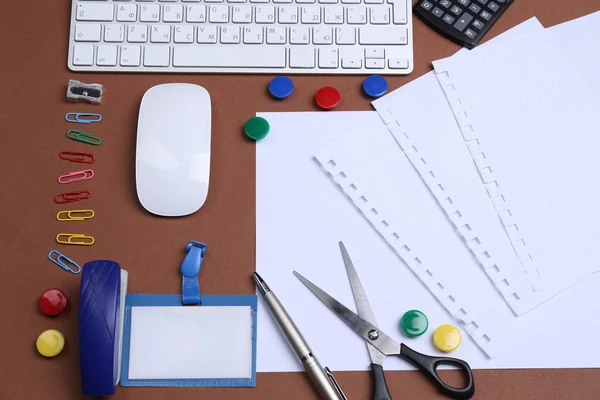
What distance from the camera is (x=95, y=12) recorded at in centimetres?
74

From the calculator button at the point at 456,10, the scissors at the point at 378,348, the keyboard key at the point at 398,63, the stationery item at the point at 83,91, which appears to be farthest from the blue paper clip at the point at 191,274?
the calculator button at the point at 456,10

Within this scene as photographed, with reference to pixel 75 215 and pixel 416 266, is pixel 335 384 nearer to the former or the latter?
pixel 416 266

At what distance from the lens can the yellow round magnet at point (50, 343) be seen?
2.11 ft

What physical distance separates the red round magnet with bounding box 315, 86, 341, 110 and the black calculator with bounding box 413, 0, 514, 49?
0.16 metres

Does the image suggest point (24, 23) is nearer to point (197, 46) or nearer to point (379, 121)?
point (197, 46)

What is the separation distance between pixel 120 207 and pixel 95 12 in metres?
0.25

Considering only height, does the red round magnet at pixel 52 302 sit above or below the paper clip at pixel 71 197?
below

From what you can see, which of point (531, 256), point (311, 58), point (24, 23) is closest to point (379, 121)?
point (311, 58)

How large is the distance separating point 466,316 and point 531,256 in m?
0.10

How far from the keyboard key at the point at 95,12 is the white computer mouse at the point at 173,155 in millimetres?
142

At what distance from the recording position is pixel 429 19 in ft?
2.46

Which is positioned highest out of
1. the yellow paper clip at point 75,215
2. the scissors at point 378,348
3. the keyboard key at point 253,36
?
the keyboard key at point 253,36

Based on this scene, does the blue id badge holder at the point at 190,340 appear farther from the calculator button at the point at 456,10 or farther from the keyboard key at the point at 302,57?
the calculator button at the point at 456,10

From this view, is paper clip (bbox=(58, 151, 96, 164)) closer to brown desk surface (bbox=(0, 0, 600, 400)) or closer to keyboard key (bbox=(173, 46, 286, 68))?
brown desk surface (bbox=(0, 0, 600, 400))
